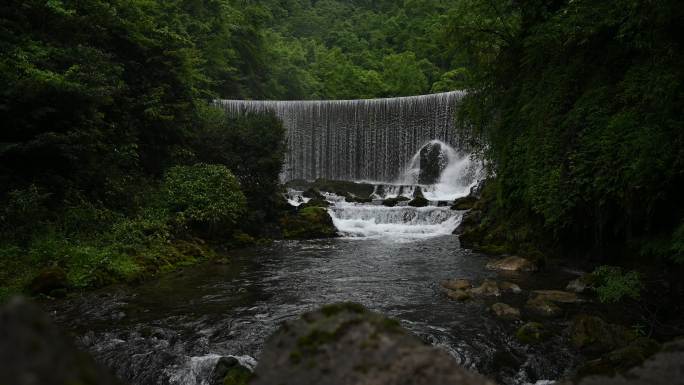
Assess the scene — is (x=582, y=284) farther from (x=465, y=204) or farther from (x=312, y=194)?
(x=312, y=194)

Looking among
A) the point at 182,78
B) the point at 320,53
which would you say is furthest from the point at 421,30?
the point at 182,78

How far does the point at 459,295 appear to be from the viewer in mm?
9516

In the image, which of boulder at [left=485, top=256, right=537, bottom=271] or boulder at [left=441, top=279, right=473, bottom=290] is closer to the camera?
boulder at [left=441, top=279, right=473, bottom=290]

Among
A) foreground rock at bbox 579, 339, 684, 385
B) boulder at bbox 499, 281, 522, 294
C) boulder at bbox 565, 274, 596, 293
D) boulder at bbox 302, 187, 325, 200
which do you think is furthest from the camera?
boulder at bbox 302, 187, 325, 200

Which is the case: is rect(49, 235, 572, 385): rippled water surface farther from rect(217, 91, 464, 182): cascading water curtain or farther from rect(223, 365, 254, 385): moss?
rect(217, 91, 464, 182): cascading water curtain

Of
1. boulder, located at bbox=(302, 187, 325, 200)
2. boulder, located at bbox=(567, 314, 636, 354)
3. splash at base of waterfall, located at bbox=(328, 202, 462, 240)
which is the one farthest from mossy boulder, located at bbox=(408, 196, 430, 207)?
boulder, located at bbox=(567, 314, 636, 354)

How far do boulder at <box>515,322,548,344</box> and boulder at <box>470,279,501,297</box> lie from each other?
228 cm

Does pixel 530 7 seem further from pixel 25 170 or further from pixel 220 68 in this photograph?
pixel 220 68

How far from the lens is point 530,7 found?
472 inches

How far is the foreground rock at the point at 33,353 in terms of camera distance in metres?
1.41

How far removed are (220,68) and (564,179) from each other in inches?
1344

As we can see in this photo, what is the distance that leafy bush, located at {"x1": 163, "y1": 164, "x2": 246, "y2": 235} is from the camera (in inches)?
608

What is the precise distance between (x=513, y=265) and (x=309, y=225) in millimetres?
9534

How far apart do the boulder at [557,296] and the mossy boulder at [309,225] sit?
428 inches
